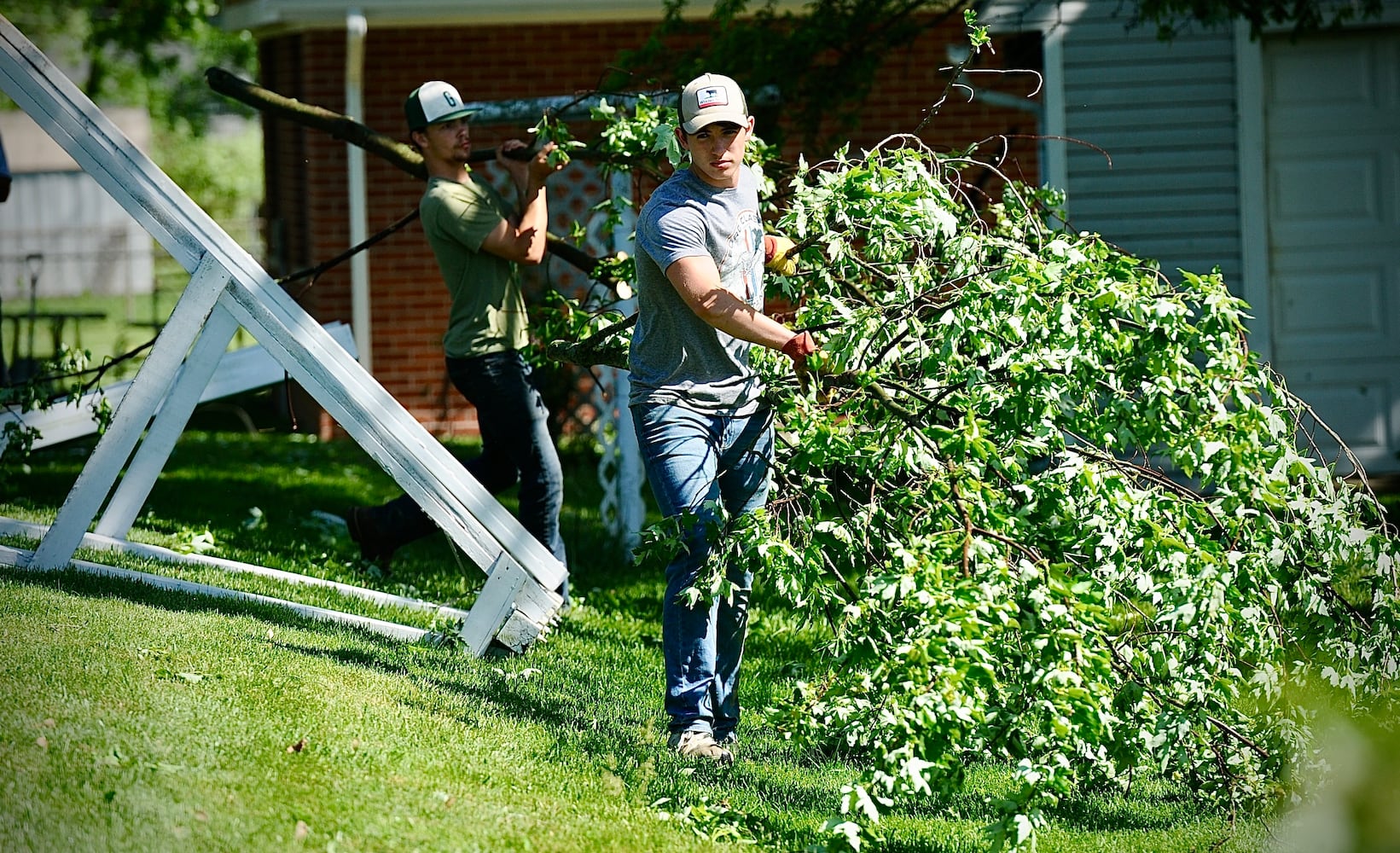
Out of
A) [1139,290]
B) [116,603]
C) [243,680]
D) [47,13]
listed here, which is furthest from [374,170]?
[47,13]

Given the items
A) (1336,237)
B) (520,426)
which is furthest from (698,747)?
(1336,237)

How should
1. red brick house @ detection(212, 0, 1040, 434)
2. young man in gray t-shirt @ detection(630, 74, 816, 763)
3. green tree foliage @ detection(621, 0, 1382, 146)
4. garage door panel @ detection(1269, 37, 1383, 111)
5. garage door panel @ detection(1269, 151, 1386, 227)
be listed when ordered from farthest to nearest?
red brick house @ detection(212, 0, 1040, 434) → garage door panel @ detection(1269, 151, 1386, 227) → garage door panel @ detection(1269, 37, 1383, 111) → green tree foliage @ detection(621, 0, 1382, 146) → young man in gray t-shirt @ detection(630, 74, 816, 763)

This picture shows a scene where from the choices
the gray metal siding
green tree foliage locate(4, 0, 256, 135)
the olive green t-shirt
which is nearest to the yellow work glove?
the olive green t-shirt

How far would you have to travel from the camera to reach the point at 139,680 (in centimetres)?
398

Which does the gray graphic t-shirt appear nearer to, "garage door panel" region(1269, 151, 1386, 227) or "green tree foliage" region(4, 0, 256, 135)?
"garage door panel" region(1269, 151, 1386, 227)

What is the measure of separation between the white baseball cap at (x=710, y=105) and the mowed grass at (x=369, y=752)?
140 centimetres

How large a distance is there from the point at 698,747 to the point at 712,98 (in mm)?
1831

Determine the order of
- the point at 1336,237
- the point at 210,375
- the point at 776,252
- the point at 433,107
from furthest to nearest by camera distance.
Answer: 1. the point at 1336,237
2. the point at 433,107
3. the point at 210,375
4. the point at 776,252

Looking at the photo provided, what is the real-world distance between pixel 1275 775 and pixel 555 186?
27.7 feet

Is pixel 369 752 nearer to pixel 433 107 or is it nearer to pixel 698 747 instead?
Result: pixel 698 747

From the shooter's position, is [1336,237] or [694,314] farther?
[1336,237]

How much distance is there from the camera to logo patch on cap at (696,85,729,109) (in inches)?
153

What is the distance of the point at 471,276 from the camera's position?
5.79 m

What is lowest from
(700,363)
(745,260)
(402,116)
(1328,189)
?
(700,363)
